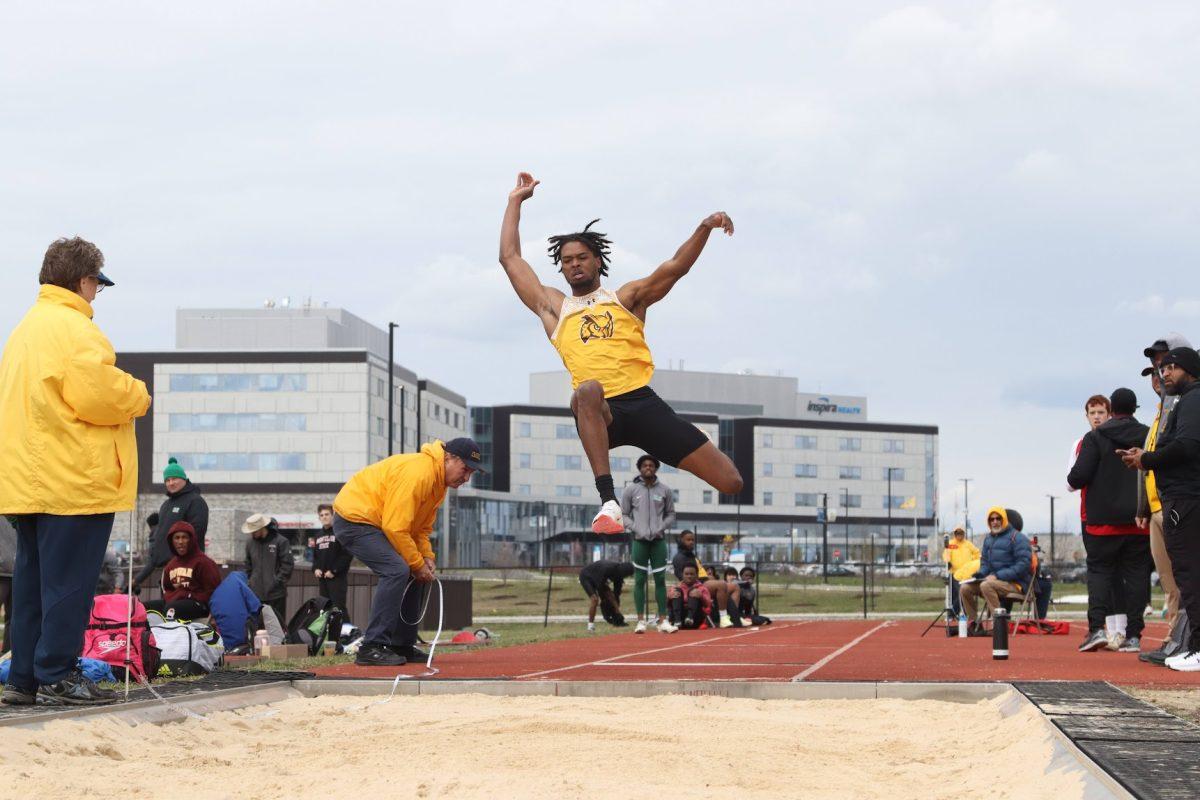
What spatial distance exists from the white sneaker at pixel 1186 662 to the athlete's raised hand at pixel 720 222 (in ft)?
12.2

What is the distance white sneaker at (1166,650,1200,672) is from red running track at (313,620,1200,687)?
0.10 m

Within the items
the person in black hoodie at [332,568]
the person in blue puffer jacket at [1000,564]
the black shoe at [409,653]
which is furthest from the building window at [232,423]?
the black shoe at [409,653]

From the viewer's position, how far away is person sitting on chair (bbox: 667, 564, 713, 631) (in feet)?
58.4

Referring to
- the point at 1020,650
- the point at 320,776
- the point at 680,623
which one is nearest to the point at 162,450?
A: the point at 680,623

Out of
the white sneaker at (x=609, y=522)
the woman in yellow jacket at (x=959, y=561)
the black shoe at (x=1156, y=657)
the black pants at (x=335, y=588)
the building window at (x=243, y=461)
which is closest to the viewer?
the white sneaker at (x=609, y=522)

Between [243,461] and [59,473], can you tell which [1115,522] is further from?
[243,461]

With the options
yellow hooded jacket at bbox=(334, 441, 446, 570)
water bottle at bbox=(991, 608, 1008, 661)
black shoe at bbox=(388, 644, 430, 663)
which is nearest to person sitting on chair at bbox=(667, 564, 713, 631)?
black shoe at bbox=(388, 644, 430, 663)

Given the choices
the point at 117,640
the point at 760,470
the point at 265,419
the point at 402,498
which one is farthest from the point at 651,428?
the point at 760,470

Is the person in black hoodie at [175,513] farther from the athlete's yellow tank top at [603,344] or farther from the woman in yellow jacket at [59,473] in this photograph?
the woman in yellow jacket at [59,473]

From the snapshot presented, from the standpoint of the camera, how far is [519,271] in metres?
8.44

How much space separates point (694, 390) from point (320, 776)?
134 metres

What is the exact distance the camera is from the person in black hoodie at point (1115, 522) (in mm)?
11164

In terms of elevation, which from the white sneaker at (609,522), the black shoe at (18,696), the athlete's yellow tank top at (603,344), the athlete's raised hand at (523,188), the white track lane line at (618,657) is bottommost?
the white track lane line at (618,657)

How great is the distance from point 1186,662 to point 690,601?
9.81 m
